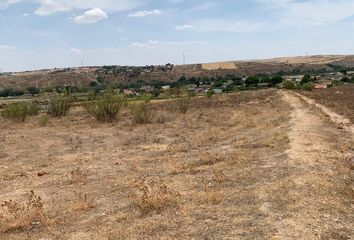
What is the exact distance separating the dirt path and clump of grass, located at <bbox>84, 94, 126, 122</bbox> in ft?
61.2

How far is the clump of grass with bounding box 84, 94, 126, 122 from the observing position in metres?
31.6

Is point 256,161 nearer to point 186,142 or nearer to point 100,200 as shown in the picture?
point 100,200

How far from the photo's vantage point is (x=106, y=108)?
31.6 metres

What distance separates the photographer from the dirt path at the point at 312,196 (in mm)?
7434

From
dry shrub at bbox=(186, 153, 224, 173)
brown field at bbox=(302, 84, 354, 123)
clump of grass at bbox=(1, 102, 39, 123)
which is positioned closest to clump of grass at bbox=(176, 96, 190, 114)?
brown field at bbox=(302, 84, 354, 123)

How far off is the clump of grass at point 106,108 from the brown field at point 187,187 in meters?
10.9

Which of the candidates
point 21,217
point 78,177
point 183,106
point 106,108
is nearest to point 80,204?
point 21,217

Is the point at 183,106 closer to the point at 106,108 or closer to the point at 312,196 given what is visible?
the point at 106,108

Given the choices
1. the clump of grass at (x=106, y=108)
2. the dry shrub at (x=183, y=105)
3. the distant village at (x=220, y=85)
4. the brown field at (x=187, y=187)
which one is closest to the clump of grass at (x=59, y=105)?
the distant village at (x=220, y=85)

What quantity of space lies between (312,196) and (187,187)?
9.97 ft

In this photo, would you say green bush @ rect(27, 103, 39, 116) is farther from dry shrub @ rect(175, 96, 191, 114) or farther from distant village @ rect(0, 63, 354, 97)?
dry shrub @ rect(175, 96, 191, 114)

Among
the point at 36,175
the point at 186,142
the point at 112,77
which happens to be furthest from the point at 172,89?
the point at 112,77

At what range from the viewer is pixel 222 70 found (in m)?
153

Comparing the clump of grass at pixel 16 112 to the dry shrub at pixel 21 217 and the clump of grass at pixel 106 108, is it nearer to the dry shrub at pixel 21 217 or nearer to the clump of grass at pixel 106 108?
the clump of grass at pixel 106 108
